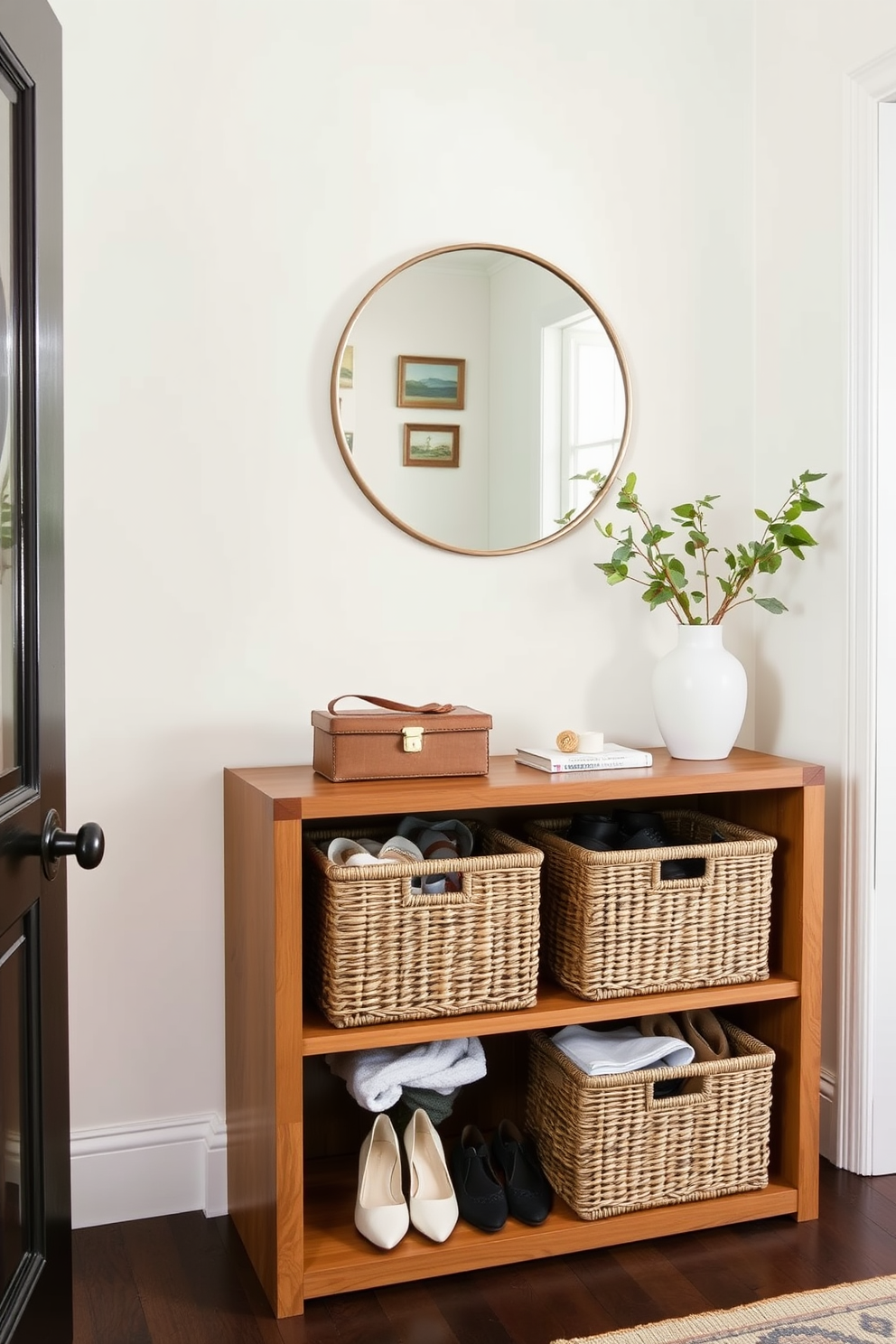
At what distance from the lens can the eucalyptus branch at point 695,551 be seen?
2250 millimetres

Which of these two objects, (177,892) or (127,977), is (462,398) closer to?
(177,892)

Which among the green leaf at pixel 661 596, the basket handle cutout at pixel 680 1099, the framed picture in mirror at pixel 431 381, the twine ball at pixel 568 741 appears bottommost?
the basket handle cutout at pixel 680 1099

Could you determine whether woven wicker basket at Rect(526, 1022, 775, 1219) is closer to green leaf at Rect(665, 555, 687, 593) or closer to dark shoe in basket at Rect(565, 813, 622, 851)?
dark shoe in basket at Rect(565, 813, 622, 851)

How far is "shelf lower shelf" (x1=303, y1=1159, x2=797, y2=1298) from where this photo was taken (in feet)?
6.08

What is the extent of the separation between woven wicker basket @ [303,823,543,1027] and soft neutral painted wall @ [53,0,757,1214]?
1.26ft

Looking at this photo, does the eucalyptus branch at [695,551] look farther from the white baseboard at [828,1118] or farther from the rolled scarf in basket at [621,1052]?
the white baseboard at [828,1118]

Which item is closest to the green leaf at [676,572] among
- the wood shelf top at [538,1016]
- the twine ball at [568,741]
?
the twine ball at [568,741]

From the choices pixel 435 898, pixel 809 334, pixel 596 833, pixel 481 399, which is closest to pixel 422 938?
pixel 435 898

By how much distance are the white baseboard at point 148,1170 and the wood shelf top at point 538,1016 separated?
1.27ft

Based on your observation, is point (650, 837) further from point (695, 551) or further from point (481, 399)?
point (481, 399)

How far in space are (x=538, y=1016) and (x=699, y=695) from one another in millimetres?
669

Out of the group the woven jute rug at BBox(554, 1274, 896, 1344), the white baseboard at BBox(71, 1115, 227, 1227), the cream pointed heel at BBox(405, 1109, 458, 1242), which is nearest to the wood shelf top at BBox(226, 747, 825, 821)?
the cream pointed heel at BBox(405, 1109, 458, 1242)

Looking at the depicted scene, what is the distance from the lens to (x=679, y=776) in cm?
203

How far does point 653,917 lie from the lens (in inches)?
79.5
